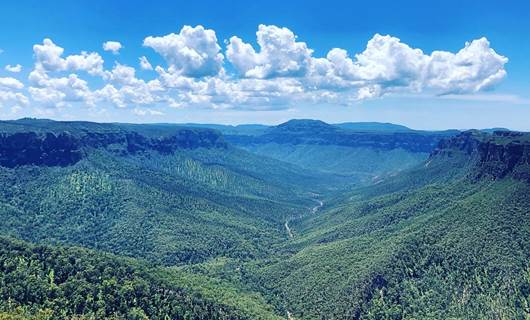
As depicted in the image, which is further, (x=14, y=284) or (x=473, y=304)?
(x=473, y=304)

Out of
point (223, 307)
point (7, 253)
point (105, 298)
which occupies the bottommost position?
point (223, 307)

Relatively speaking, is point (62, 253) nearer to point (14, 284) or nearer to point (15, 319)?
point (14, 284)

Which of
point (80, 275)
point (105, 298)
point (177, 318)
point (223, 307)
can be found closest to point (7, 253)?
point (80, 275)

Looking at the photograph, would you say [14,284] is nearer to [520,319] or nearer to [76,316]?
[76,316]

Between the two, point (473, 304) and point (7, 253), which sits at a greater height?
point (7, 253)

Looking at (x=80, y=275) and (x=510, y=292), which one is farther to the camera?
(x=510, y=292)

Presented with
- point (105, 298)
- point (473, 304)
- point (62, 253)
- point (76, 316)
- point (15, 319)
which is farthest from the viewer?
point (473, 304)

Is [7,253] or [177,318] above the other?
[7,253]

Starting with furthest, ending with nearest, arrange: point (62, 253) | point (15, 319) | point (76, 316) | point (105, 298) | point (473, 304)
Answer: point (473, 304), point (62, 253), point (105, 298), point (76, 316), point (15, 319)

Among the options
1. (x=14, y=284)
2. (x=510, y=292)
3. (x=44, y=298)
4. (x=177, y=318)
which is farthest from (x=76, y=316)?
(x=510, y=292)
